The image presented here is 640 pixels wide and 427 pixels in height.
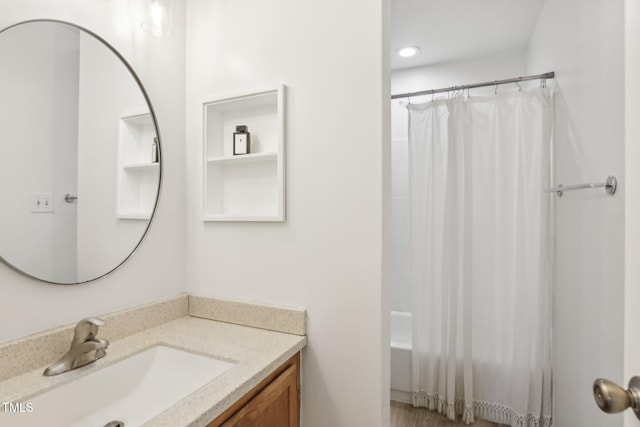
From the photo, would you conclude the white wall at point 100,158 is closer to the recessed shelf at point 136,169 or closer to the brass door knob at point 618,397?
the recessed shelf at point 136,169

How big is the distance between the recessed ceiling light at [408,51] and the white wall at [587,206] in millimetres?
869

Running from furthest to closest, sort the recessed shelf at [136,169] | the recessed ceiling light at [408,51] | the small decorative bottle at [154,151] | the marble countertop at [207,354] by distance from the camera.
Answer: the recessed ceiling light at [408,51], the small decorative bottle at [154,151], the recessed shelf at [136,169], the marble countertop at [207,354]

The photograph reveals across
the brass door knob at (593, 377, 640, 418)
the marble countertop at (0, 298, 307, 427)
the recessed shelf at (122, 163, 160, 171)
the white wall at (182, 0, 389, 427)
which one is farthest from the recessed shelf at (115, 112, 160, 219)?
the brass door knob at (593, 377, 640, 418)

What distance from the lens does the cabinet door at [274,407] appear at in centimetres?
91

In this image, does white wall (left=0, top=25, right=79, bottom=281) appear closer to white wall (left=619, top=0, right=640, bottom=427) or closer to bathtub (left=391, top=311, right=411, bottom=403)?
white wall (left=619, top=0, right=640, bottom=427)

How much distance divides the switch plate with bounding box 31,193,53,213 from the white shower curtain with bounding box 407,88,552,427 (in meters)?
1.87

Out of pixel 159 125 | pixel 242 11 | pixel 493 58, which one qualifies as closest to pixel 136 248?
pixel 159 125

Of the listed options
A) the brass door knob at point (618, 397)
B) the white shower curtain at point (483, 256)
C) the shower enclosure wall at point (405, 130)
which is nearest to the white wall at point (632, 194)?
the brass door knob at point (618, 397)

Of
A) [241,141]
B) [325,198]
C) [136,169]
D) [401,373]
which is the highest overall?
[241,141]

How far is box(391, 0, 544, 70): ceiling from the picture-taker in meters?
1.98

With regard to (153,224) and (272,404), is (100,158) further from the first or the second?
(272,404)

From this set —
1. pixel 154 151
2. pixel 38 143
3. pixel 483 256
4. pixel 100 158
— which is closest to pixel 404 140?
pixel 483 256

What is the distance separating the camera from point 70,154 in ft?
3.56

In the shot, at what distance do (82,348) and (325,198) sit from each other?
36.6 inches
